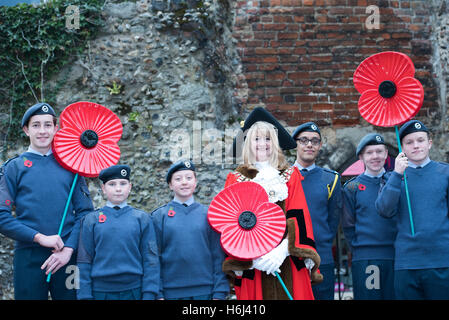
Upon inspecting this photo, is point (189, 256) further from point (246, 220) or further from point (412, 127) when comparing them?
point (412, 127)

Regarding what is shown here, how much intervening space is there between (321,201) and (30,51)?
12.1 feet

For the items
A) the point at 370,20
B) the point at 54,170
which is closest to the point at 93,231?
the point at 54,170

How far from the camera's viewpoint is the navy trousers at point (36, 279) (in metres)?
3.34

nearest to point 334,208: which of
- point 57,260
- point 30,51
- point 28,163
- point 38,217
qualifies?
point 57,260

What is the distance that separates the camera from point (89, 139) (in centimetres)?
364

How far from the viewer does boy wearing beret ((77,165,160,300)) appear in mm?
3191

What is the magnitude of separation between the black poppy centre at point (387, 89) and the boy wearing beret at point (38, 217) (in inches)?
98.9

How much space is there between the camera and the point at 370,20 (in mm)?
5906

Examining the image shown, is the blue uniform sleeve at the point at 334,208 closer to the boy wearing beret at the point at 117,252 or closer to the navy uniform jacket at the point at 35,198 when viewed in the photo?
the boy wearing beret at the point at 117,252

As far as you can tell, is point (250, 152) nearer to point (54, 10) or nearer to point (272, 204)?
point (272, 204)

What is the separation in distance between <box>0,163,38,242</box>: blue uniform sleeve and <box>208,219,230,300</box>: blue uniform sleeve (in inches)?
48.2

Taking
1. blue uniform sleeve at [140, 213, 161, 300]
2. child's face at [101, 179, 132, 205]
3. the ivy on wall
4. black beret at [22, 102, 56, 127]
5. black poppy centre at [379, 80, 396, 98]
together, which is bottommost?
blue uniform sleeve at [140, 213, 161, 300]

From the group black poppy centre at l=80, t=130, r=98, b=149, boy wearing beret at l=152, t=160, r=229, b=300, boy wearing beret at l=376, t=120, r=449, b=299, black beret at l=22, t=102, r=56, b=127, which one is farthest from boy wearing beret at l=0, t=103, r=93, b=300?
boy wearing beret at l=376, t=120, r=449, b=299

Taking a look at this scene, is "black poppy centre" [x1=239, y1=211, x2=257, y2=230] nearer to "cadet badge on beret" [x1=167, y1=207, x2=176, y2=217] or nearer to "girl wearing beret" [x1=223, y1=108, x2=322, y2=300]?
"girl wearing beret" [x1=223, y1=108, x2=322, y2=300]
